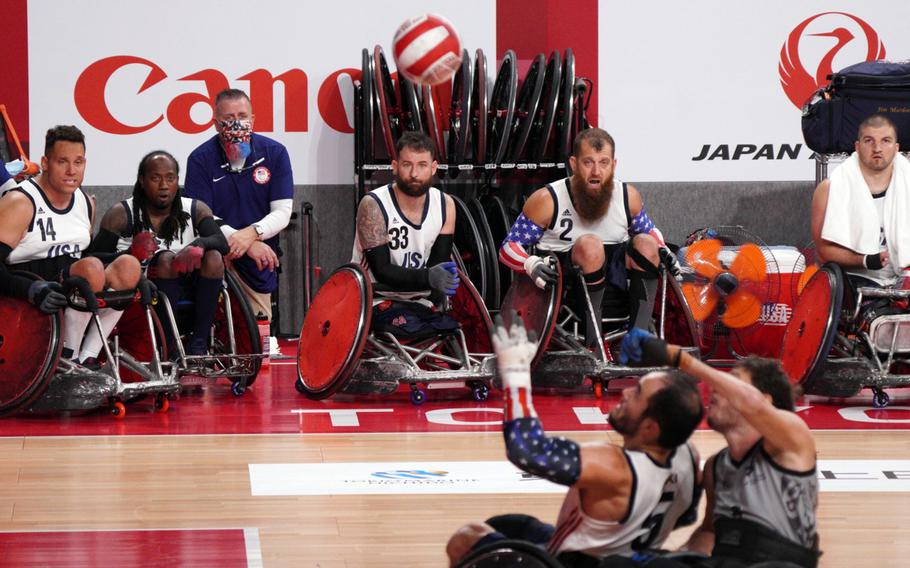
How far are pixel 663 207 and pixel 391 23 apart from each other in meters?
2.54

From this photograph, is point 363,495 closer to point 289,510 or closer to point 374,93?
point 289,510

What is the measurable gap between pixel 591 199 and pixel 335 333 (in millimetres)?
1670

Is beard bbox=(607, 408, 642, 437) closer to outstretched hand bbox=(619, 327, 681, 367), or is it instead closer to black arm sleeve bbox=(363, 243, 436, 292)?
outstretched hand bbox=(619, 327, 681, 367)

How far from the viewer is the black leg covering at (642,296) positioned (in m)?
8.22

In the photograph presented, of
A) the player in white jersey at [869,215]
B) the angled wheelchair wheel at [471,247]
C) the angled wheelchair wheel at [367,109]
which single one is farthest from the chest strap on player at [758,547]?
the angled wheelchair wheel at [367,109]

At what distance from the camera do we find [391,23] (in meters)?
11.1

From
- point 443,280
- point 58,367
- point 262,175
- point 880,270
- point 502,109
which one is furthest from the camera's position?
point 502,109

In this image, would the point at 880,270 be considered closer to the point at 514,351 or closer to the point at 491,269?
the point at 491,269

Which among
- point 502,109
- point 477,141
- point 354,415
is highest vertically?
point 502,109

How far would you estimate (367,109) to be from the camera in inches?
407

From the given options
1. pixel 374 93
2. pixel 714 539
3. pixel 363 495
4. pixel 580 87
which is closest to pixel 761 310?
pixel 580 87

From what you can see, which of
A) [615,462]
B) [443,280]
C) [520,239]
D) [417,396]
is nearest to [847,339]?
[520,239]

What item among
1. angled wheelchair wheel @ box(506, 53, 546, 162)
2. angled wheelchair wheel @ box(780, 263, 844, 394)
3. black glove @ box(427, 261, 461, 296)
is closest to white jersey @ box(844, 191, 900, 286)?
angled wheelchair wheel @ box(780, 263, 844, 394)

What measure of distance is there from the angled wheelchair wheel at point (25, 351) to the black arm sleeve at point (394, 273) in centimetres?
180
